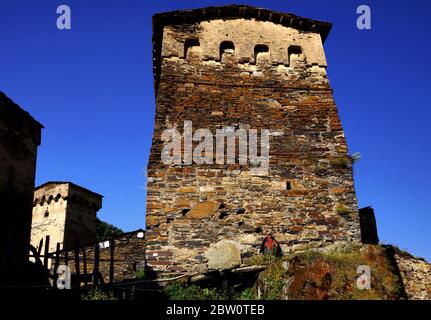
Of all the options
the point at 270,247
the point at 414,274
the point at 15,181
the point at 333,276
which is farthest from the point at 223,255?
the point at 15,181

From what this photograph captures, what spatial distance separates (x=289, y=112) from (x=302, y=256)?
421 centimetres

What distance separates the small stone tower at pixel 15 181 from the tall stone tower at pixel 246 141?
3.41 meters

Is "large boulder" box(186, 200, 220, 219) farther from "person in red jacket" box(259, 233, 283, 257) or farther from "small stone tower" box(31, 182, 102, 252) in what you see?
"small stone tower" box(31, 182, 102, 252)

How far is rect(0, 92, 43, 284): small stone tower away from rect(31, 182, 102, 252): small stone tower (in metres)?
6.87

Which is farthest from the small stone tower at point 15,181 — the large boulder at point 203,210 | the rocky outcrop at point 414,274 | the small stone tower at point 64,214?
the rocky outcrop at point 414,274

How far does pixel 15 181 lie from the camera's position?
11414mm

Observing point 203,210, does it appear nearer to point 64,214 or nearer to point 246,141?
point 246,141

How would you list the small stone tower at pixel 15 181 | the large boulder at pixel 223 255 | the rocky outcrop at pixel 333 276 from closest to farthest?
1. the rocky outcrop at pixel 333 276
2. the large boulder at pixel 223 255
3. the small stone tower at pixel 15 181

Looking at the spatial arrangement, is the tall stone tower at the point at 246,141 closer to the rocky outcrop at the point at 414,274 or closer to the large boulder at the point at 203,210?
the large boulder at the point at 203,210

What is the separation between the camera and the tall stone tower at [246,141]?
34.0ft

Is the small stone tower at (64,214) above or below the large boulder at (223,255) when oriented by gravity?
above

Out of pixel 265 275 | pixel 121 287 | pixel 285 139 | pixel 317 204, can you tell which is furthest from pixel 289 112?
pixel 121 287
